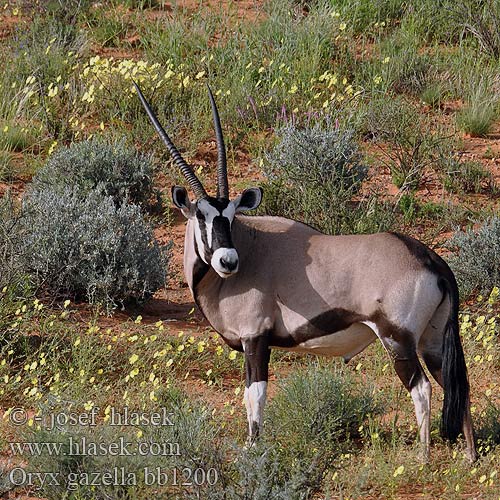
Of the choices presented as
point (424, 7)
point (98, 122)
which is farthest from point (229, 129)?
point (424, 7)

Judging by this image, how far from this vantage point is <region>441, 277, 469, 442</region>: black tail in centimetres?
677

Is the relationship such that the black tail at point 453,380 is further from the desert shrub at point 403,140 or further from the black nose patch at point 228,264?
the desert shrub at point 403,140

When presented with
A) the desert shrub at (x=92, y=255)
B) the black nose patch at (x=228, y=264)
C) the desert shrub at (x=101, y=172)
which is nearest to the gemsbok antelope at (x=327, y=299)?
the black nose patch at (x=228, y=264)

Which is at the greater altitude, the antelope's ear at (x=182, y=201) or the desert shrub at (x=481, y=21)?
the antelope's ear at (x=182, y=201)

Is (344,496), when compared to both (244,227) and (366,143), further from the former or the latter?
(366,143)

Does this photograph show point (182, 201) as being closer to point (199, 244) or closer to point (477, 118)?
point (199, 244)

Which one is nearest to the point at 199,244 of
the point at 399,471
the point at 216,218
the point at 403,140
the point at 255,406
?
the point at 216,218

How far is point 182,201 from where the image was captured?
23.1 feet

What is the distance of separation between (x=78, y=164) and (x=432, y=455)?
492cm

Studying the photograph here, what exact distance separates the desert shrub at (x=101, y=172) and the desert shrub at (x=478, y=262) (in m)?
2.84
